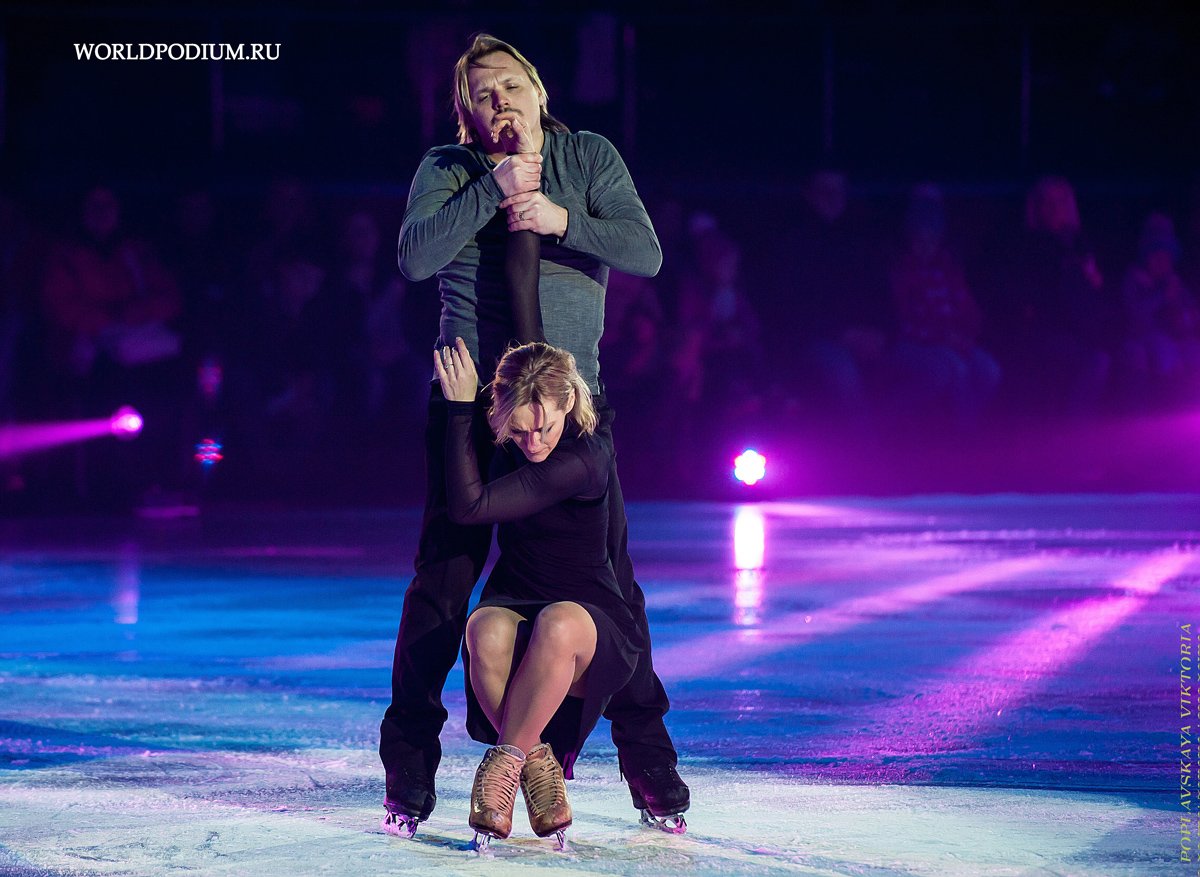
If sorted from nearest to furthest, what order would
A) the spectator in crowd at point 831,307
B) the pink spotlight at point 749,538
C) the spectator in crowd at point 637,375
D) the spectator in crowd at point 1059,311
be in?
the pink spotlight at point 749,538
the spectator in crowd at point 637,375
the spectator in crowd at point 831,307
the spectator in crowd at point 1059,311

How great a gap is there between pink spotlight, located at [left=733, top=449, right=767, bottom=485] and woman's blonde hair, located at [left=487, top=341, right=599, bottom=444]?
10554mm

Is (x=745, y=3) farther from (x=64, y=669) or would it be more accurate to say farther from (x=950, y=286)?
(x=64, y=669)

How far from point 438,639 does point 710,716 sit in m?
1.52

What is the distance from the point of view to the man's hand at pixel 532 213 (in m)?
3.05

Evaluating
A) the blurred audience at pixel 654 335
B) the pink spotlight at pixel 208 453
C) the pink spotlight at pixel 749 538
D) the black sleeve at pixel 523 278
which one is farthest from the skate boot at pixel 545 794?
the pink spotlight at pixel 208 453

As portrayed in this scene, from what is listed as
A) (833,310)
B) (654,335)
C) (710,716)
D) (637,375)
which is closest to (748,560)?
(710,716)

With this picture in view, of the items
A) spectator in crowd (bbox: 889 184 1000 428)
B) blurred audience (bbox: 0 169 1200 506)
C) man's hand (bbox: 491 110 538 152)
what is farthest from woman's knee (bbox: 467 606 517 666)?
spectator in crowd (bbox: 889 184 1000 428)

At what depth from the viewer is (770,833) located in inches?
124

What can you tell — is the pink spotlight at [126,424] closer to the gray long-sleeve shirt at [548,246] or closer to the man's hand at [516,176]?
the gray long-sleeve shirt at [548,246]

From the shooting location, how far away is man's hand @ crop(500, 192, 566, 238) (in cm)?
305

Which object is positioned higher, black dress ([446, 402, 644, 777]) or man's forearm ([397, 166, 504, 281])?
man's forearm ([397, 166, 504, 281])

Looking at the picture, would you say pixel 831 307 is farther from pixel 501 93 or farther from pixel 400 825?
pixel 400 825

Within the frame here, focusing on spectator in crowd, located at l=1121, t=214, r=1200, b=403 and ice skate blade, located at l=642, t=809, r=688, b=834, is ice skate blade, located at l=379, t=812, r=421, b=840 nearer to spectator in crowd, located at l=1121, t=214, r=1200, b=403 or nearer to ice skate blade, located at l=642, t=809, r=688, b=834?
ice skate blade, located at l=642, t=809, r=688, b=834

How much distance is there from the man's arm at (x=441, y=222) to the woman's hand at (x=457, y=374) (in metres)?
0.16
